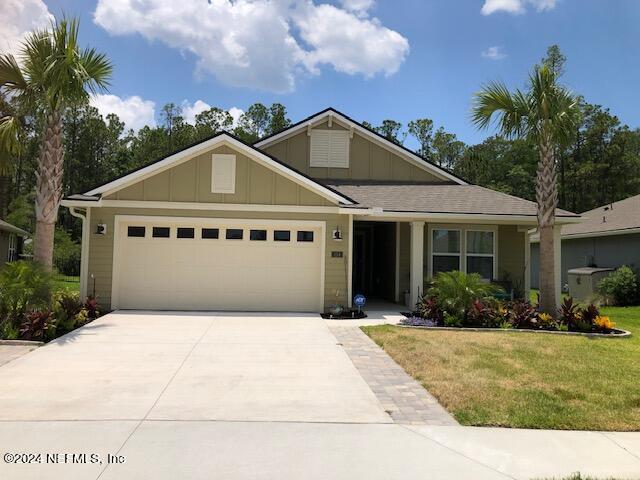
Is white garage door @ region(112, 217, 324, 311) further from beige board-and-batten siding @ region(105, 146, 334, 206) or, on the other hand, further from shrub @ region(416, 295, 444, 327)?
shrub @ region(416, 295, 444, 327)

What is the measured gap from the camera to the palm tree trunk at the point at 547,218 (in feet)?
39.1

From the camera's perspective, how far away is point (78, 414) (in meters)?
5.14

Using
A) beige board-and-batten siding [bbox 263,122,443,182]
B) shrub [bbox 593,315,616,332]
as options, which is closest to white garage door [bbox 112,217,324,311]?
beige board-and-batten siding [bbox 263,122,443,182]

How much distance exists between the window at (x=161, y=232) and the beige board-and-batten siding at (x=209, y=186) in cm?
78

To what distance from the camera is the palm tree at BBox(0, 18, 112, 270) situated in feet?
33.0

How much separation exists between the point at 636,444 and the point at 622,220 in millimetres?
18572

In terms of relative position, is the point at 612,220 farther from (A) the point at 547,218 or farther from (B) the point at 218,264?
(B) the point at 218,264

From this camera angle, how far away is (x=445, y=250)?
1516 cm

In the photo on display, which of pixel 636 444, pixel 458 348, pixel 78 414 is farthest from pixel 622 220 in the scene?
pixel 78 414

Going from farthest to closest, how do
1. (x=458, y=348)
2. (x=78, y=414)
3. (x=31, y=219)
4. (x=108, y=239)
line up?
(x=31, y=219) → (x=108, y=239) → (x=458, y=348) → (x=78, y=414)

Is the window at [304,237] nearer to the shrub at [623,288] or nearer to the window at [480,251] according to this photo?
the window at [480,251]

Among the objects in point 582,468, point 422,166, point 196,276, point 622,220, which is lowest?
point 582,468

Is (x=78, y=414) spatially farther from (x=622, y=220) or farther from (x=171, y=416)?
(x=622, y=220)

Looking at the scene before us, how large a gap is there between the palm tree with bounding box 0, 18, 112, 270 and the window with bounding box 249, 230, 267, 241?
4.58 meters
